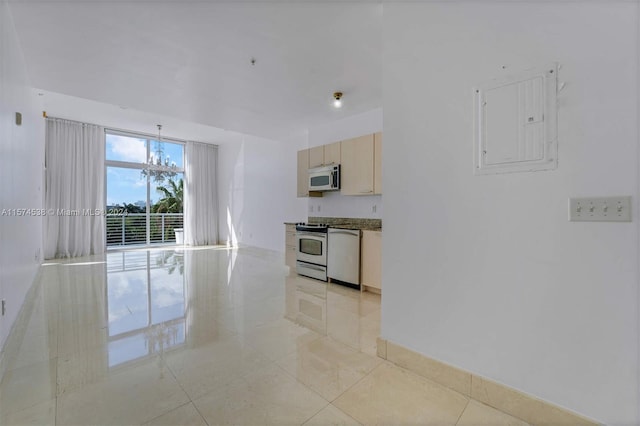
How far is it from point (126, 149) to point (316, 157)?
5.75 m

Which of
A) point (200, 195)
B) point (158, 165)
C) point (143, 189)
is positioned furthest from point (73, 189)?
point (200, 195)

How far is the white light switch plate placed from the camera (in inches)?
49.4

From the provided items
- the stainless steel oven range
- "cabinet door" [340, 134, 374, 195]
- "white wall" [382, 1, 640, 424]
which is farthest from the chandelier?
"white wall" [382, 1, 640, 424]

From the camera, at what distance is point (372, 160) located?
4051mm

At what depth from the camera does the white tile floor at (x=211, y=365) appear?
154cm

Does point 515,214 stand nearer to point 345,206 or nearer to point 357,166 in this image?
point 357,166

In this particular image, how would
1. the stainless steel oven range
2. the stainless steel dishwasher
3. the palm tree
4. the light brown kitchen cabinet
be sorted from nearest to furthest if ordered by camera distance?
1. the light brown kitchen cabinet
2. the stainless steel dishwasher
3. the stainless steel oven range
4. the palm tree

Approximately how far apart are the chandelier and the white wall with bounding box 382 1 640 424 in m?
6.94

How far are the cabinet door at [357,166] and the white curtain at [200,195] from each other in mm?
5748

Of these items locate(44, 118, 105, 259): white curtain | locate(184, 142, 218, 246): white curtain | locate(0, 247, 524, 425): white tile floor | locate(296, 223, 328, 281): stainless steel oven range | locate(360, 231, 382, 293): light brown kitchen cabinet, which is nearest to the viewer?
locate(0, 247, 524, 425): white tile floor

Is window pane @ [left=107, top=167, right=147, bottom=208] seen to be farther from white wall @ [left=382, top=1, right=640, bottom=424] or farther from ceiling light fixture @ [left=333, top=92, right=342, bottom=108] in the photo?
white wall @ [left=382, top=1, right=640, bottom=424]

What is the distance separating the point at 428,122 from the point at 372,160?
7.10 feet

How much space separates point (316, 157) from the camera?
4961mm

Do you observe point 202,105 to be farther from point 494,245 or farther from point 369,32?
point 494,245
